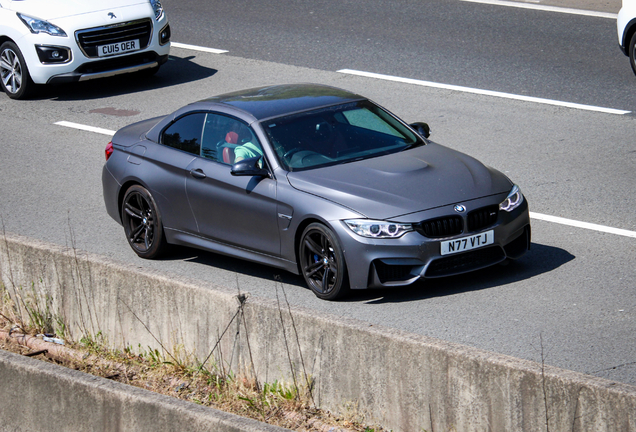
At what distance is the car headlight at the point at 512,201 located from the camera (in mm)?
7340

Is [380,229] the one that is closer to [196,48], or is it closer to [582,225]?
[582,225]

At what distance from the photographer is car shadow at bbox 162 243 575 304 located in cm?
741

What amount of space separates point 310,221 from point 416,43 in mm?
9390

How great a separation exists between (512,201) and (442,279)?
0.88 m

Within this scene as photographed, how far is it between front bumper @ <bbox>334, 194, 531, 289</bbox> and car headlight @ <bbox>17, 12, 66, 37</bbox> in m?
8.72

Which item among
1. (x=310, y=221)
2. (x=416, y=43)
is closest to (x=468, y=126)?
(x=416, y=43)

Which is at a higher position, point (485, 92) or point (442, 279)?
point (485, 92)

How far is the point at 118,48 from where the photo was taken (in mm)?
14484

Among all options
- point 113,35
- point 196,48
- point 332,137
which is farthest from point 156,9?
point 332,137

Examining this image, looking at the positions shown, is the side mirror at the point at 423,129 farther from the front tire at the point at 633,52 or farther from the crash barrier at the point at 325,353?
the front tire at the point at 633,52

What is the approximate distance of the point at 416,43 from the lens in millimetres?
16016

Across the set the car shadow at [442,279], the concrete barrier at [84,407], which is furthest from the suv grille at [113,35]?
the concrete barrier at [84,407]

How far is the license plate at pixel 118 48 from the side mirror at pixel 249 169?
24.6ft

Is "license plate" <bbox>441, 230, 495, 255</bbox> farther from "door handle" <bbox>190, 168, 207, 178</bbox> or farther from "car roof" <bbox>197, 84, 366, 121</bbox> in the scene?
"door handle" <bbox>190, 168, 207, 178</bbox>
